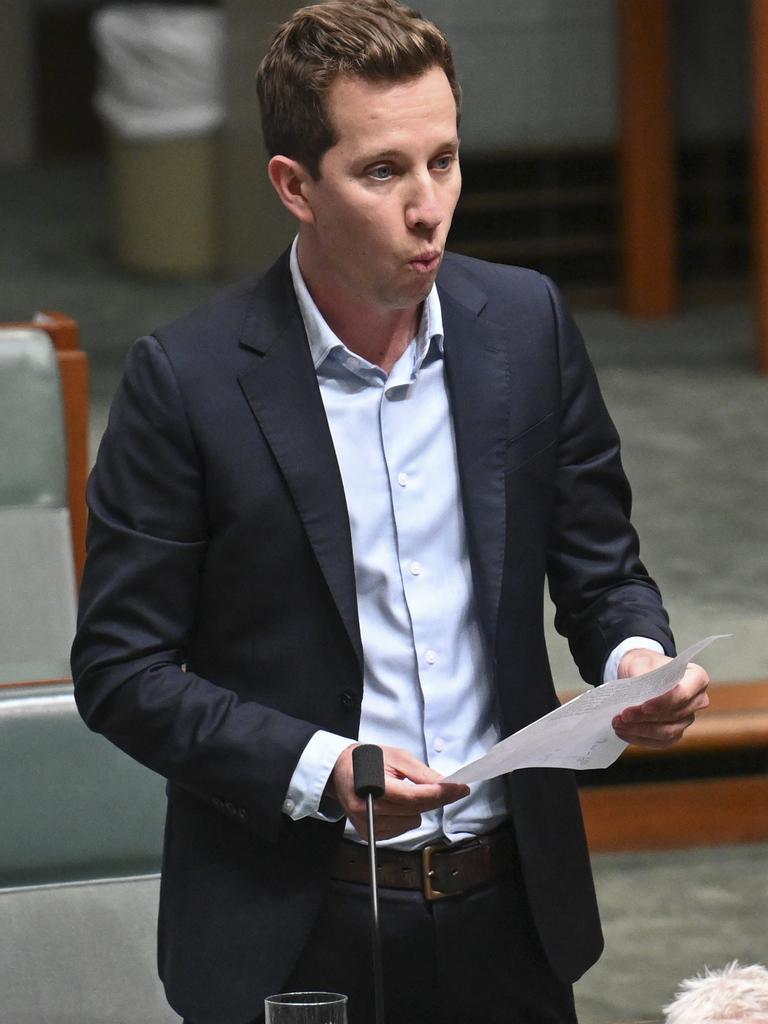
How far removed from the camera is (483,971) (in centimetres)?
118

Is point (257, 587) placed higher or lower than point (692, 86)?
higher

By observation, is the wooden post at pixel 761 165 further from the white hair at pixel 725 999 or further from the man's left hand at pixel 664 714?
the white hair at pixel 725 999

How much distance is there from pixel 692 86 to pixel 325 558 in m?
4.70

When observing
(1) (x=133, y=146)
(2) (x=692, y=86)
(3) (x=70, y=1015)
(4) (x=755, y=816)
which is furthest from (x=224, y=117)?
(3) (x=70, y=1015)

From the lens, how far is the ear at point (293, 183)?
1.10 m

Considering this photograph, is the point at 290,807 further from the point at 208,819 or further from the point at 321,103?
the point at 321,103

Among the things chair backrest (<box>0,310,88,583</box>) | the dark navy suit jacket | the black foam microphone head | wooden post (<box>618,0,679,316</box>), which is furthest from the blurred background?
the black foam microphone head

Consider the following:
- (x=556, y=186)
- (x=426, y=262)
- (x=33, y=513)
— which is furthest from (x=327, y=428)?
(x=556, y=186)

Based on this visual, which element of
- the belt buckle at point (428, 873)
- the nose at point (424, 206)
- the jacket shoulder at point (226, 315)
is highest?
the nose at point (424, 206)

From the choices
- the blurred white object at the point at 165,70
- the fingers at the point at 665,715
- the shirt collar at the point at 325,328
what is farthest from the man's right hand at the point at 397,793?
the blurred white object at the point at 165,70

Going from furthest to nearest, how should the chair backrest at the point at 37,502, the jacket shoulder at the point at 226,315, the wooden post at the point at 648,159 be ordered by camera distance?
the wooden post at the point at 648,159 → the chair backrest at the point at 37,502 → the jacket shoulder at the point at 226,315

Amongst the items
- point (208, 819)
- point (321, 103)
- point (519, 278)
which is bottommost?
point (208, 819)

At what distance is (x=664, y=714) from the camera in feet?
3.59

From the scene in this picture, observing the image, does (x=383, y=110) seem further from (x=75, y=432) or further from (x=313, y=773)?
(x=75, y=432)
